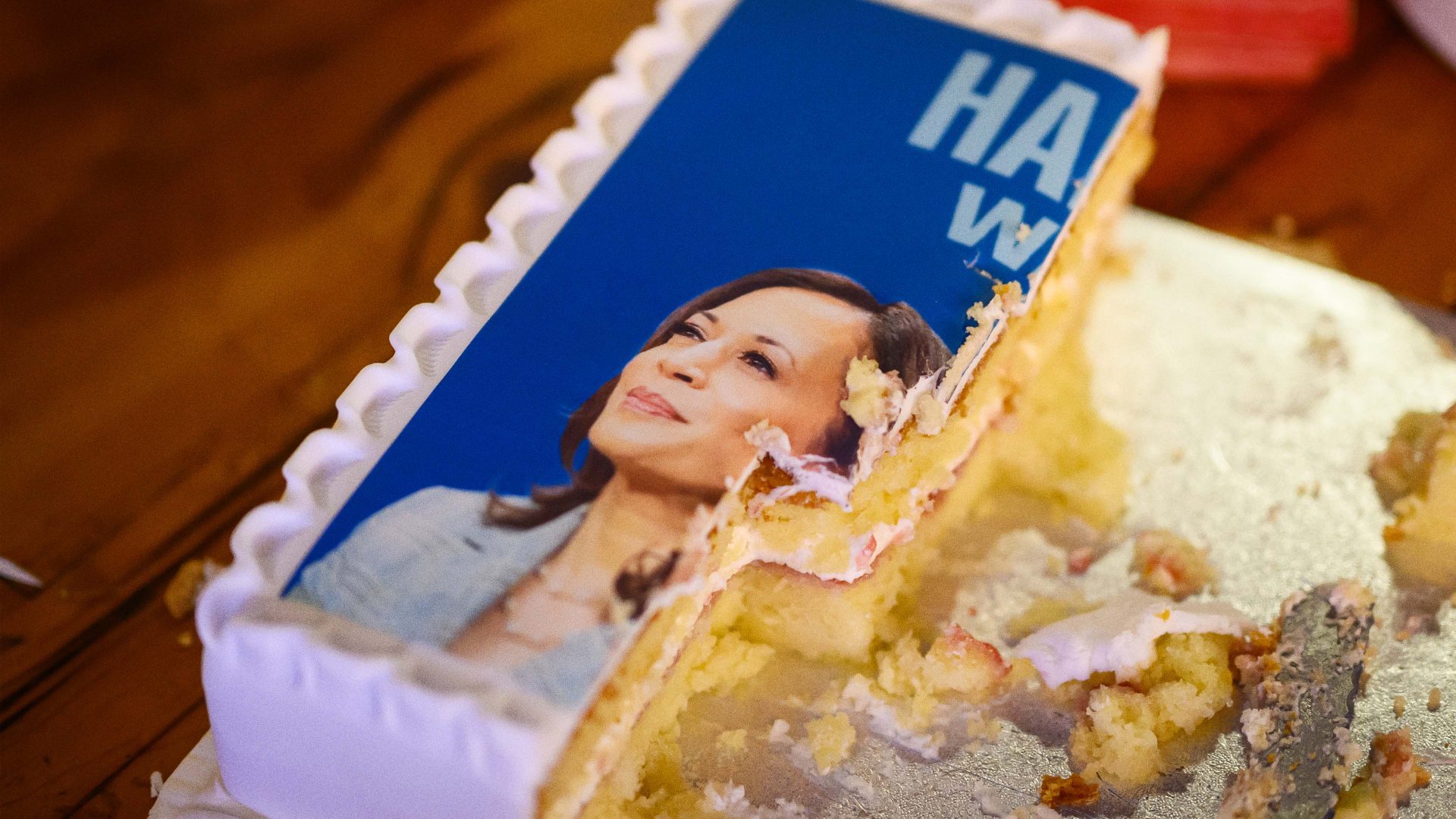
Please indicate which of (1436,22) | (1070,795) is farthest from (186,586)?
(1436,22)

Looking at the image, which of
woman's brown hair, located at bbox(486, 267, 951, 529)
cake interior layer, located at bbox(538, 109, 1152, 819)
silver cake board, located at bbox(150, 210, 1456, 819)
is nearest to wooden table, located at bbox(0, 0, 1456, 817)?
silver cake board, located at bbox(150, 210, 1456, 819)

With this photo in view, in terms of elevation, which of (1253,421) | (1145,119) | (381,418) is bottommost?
(381,418)

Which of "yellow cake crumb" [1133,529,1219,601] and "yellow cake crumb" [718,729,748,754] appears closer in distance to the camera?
"yellow cake crumb" [718,729,748,754]

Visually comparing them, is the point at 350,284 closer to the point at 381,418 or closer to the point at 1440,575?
the point at 381,418

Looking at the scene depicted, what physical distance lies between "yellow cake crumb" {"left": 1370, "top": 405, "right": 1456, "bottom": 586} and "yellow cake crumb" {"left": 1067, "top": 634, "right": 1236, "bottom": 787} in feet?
1.10

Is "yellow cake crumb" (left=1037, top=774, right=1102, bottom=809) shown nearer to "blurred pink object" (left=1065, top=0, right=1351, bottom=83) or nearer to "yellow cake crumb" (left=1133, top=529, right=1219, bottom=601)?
"yellow cake crumb" (left=1133, top=529, right=1219, bottom=601)

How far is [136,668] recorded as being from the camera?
1.49 m

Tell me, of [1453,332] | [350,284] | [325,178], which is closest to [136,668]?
[350,284]

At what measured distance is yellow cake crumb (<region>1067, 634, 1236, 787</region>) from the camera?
1357 mm

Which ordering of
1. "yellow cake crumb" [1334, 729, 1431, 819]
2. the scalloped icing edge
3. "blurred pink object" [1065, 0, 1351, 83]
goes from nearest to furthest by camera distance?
the scalloped icing edge, "yellow cake crumb" [1334, 729, 1431, 819], "blurred pink object" [1065, 0, 1351, 83]

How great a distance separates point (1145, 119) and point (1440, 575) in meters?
0.73

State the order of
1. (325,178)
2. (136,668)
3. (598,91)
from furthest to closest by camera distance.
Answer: (325,178)
(598,91)
(136,668)

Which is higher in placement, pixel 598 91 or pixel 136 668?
pixel 598 91

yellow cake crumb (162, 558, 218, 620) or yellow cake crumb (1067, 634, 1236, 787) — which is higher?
yellow cake crumb (1067, 634, 1236, 787)
